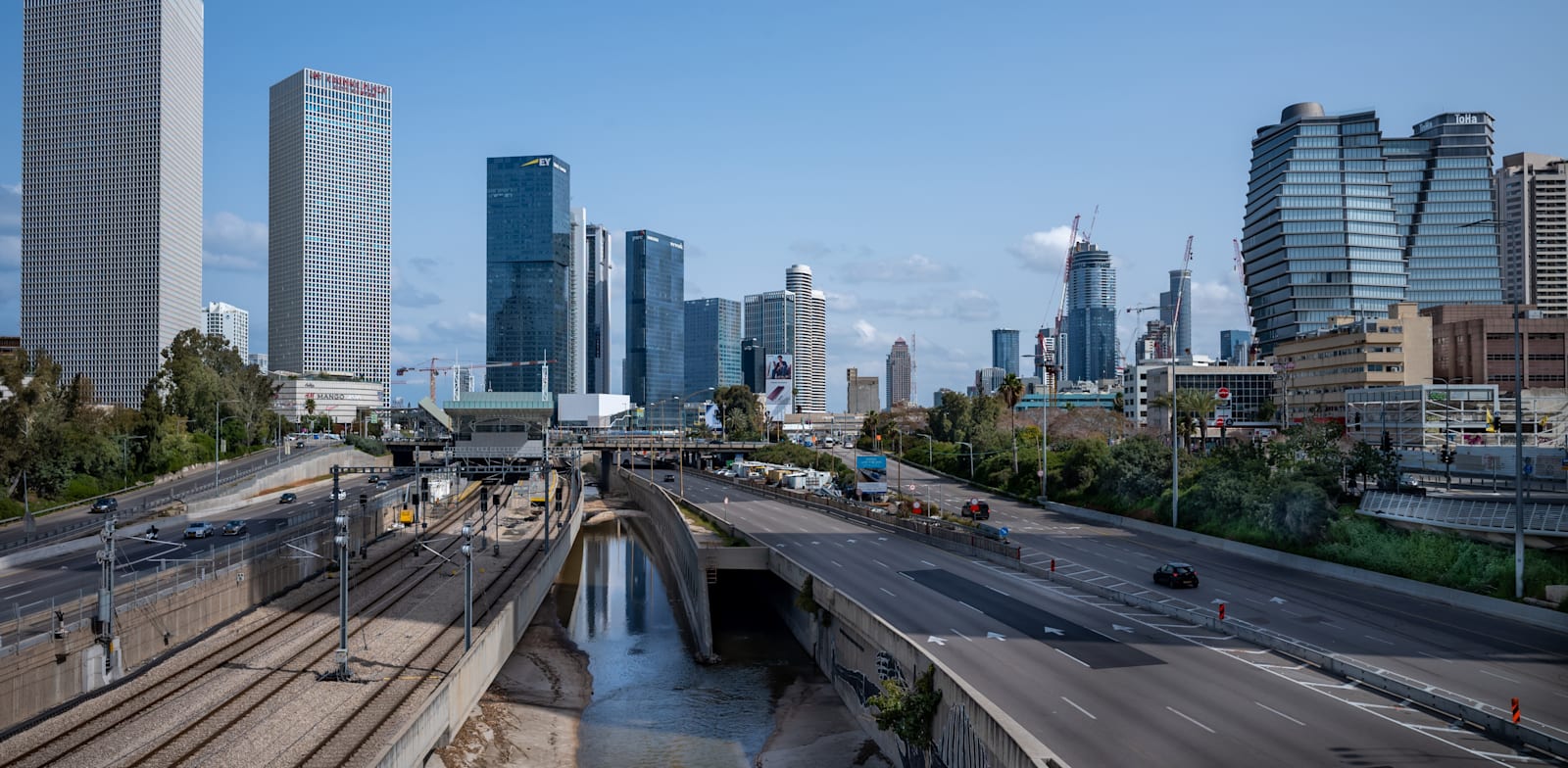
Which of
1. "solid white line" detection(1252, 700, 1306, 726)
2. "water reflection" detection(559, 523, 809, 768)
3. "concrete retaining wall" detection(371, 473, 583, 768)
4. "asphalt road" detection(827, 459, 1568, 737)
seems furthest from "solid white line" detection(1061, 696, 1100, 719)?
"concrete retaining wall" detection(371, 473, 583, 768)

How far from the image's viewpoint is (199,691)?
103 ft

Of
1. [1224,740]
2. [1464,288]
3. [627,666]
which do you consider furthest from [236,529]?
[1464,288]

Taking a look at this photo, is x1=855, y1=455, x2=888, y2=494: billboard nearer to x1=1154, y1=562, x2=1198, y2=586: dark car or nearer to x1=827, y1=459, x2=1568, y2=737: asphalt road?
x1=827, y1=459, x2=1568, y2=737: asphalt road

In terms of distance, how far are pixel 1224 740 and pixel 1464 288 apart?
718 feet

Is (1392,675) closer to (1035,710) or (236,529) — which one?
(1035,710)

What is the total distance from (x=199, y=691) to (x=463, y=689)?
27.1 ft

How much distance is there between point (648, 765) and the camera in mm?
35812

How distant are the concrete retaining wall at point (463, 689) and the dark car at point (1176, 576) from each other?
109 ft

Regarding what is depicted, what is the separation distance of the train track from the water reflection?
11.5 m

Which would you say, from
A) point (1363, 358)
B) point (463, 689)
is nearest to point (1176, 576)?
point (463, 689)

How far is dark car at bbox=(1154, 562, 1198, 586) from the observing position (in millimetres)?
49969

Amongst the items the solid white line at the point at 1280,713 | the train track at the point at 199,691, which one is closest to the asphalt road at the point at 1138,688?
the solid white line at the point at 1280,713

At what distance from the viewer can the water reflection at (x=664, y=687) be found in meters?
37.7

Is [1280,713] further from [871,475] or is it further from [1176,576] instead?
[871,475]
